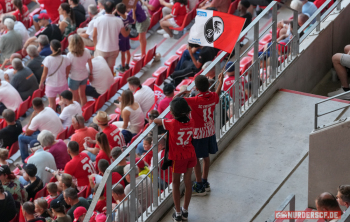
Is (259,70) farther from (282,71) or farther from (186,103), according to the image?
(186,103)

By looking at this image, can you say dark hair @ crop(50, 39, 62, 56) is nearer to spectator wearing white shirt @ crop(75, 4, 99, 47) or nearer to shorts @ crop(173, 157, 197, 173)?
spectator wearing white shirt @ crop(75, 4, 99, 47)

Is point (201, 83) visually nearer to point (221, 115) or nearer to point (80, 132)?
point (221, 115)

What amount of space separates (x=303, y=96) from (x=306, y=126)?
0.75 meters

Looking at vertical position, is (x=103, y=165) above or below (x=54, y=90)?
above

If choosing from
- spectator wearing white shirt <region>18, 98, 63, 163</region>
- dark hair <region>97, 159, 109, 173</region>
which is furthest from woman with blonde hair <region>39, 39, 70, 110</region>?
dark hair <region>97, 159, 109, 173</region>

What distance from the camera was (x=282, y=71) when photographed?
27.5 ft

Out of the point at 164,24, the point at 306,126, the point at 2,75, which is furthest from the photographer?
the point at 164,24

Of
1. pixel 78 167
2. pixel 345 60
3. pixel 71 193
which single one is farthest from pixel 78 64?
pixel 345 60

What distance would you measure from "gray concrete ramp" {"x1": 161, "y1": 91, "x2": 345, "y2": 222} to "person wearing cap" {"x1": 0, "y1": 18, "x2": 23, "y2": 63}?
702cm

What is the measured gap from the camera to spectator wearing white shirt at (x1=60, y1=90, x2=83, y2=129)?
10070 millimetres

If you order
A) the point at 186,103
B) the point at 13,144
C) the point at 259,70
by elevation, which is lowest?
the point at 13,144

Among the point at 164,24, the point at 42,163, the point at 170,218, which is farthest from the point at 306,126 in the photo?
the point at 164,24

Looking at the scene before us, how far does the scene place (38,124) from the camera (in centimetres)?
987

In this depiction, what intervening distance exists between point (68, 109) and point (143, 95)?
1355 mm
